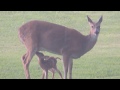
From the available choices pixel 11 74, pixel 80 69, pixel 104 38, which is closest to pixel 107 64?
pixel 80 69

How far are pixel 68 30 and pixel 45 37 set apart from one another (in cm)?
62

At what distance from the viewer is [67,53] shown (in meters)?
13.2

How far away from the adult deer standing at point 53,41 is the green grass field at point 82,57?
1.07 metres

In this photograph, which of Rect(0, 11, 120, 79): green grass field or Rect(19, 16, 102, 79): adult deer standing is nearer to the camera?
Rect(19, 16, 102, 79): adult deer standing

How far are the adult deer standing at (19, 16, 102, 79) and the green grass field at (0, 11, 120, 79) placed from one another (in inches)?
42.0

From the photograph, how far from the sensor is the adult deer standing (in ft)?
43.2

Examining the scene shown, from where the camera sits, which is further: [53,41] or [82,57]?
[82,57]

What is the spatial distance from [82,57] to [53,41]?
18.7 ft

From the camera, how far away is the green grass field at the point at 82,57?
597 inches

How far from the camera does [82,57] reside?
62.0 feet

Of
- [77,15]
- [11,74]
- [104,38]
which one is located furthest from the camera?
[77,15]

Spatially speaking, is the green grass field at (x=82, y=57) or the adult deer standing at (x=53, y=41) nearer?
the adult deer standing at (x=53, y=41)

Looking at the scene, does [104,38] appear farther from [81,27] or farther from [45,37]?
[45,37]

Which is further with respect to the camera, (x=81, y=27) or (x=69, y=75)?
(x=81, y=27)
